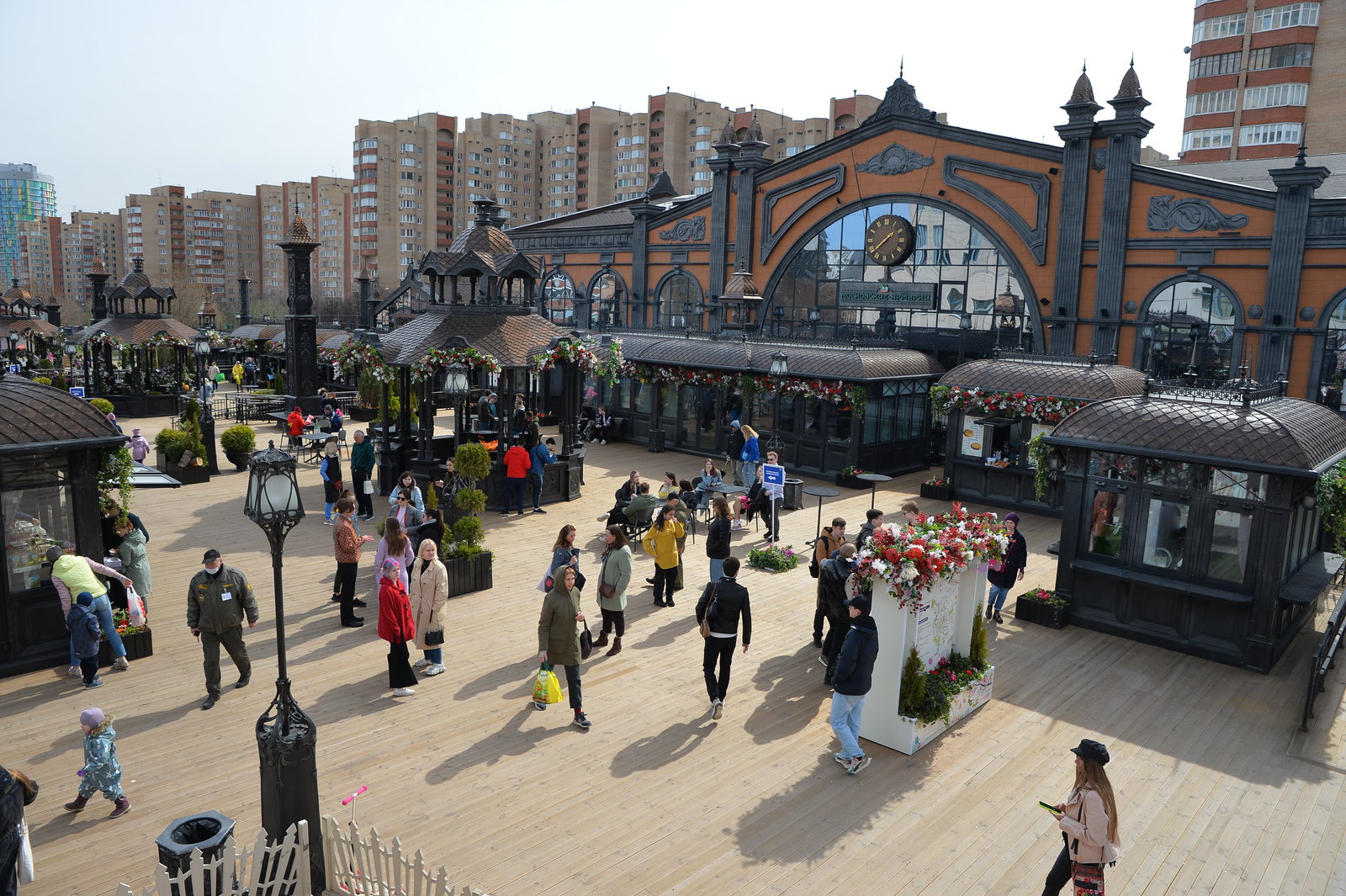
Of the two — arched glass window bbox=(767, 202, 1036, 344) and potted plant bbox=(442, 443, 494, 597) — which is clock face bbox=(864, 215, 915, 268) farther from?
potted plant bbox=(442, 443, 494, 597)

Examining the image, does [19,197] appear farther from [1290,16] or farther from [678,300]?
[1290,16]

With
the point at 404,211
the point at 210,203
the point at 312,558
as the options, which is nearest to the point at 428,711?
the point at 312,558

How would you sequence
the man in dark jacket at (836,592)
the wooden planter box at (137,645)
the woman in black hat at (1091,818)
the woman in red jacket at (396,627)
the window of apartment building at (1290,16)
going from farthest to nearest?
the window of apartment building at (1290,16), the wooden planter box at (137,645), the man in dark jacket at (836,592), the woman in red jacket at (396,627), the woman in black hat at (1091,818)

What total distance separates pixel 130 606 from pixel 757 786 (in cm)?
787

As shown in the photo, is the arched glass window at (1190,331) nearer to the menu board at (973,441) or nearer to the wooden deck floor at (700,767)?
the menu board at (973,441)

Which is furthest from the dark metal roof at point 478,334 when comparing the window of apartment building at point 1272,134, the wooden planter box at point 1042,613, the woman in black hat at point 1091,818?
the window of apartment building at point 1272,134

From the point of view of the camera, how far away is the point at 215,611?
9219 mm

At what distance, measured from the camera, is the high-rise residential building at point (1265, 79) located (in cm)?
4441

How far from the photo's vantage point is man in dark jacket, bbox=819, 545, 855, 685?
32.9ft

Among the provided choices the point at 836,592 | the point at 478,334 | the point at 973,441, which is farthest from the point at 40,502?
the point at 973,441

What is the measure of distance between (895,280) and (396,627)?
77.7 feet

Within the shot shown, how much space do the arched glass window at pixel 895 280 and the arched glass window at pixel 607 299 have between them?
9.40 metres

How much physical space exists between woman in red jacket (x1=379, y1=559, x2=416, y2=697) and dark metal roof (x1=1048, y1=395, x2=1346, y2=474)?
9.19m

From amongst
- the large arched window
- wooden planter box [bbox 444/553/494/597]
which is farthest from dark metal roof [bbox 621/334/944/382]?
wooden planter box [bbox 444/553/494/597]
